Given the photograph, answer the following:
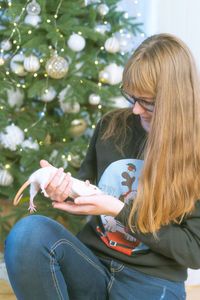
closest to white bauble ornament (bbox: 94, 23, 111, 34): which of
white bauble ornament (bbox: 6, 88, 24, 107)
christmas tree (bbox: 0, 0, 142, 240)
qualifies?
christmas tree (bbox: 0, 0, 142, 240)

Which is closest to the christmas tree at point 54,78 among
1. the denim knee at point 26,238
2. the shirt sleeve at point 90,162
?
the shirt sleeve at point 90,162

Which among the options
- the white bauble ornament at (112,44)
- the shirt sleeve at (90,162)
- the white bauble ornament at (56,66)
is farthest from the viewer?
the white bauble ornament at (112,44)

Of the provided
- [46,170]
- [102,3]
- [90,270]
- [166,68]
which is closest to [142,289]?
[90,270]

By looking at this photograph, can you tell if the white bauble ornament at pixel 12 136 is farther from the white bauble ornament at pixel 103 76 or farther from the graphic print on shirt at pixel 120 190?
the graphic print on shirt at pixel 120 190

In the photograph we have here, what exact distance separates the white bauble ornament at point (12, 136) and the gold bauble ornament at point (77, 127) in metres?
0.25

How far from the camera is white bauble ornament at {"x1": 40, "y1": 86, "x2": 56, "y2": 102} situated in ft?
6.48

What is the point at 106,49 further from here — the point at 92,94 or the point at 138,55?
the point at 138,55

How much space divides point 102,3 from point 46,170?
1209 millimetres

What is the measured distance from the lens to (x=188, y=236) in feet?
3.72

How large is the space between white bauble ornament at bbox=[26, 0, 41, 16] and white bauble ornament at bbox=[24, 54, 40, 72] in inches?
7.7

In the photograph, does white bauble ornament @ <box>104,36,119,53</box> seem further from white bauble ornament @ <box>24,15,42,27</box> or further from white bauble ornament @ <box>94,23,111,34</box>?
white bauble ornament @ <box>24,15,42,27</box>

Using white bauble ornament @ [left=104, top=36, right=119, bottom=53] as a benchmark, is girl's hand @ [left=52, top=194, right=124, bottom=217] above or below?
below

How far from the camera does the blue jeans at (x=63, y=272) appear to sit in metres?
1.09

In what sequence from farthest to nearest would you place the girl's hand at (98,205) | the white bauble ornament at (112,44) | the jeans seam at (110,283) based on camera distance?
1. the white bauble ornament at (112,44)
2. the jeans seam at (110,283)
3. the girl's hand at (98,205)
